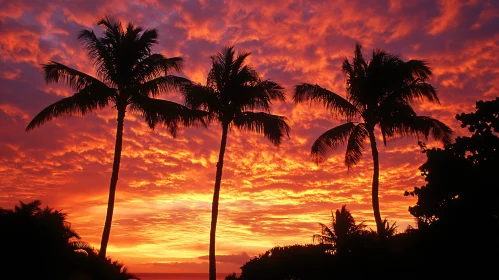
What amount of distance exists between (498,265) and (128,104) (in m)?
19.1

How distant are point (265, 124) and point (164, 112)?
5.62 metres

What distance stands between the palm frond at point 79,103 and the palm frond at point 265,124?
715 centimetres

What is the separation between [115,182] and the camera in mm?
25297

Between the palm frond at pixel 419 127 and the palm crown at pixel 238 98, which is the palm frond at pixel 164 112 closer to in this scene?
the palm crown at pixel 238 98

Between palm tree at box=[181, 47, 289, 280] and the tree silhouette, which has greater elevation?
palm tree at box=[181, 47, 289, 280]

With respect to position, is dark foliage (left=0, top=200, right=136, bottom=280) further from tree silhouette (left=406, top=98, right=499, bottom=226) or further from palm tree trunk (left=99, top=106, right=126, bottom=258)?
tree silhouette (left=406, top=98, right=499, bottom=226)

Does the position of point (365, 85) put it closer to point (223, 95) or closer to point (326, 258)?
point (223, 95)

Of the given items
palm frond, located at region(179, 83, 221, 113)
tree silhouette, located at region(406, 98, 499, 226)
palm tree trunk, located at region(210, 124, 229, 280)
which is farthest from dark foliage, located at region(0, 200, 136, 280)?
tree silhouette, located at region(406, 98, 499, 226)

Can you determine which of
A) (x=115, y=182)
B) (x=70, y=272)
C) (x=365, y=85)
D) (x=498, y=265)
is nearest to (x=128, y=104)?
(x=115, y=182)

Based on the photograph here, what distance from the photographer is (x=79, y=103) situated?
25906 mm

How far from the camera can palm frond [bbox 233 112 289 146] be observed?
27.5 metres

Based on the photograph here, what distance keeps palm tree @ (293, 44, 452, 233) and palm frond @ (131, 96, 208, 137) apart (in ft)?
19.6

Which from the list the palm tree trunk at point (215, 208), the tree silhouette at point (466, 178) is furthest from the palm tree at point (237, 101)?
the tree silhouette at point (466, 178)

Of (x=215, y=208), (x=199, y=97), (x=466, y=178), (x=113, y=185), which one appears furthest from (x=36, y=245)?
(x=466, y=178)
